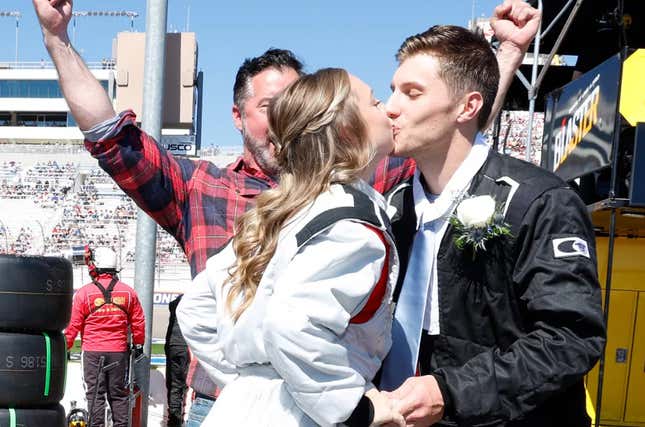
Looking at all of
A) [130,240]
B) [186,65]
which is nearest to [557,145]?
[186,65]

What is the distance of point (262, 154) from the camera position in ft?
8.48

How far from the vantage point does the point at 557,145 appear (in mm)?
5641

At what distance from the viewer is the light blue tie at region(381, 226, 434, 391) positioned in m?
1.96

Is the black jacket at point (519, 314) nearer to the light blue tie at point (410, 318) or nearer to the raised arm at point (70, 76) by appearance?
the light blue tie at point (410, 318)

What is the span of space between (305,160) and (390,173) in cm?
103

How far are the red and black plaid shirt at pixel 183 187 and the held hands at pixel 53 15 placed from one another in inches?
12.7

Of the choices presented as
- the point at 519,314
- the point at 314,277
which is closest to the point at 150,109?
the point at 519,314

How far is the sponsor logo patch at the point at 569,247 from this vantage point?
6.19 ft

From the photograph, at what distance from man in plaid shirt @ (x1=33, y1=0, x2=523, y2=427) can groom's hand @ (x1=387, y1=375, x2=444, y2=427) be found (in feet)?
2.86

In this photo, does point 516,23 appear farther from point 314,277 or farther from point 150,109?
point 150,109

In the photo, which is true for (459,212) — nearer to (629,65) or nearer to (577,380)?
(577,380)

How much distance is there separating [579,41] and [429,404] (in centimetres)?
589

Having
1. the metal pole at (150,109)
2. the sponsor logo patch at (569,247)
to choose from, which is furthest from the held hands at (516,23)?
the metal pole at (150,109)

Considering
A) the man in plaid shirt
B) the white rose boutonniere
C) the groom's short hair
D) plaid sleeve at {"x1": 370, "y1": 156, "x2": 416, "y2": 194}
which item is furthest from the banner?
the white rose boutonniere
